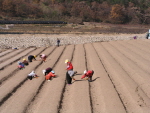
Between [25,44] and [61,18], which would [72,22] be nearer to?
[61,18]

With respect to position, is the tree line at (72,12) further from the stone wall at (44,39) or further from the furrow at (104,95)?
the furrow at (104,95)

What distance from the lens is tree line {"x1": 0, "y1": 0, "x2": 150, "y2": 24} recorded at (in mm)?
32438

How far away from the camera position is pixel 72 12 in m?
34.5

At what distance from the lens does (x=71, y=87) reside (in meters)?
6.52

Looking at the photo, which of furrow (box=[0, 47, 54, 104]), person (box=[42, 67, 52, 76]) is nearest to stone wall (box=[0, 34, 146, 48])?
furrow (box=[0, 47, 54, 104])

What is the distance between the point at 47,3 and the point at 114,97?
116ft

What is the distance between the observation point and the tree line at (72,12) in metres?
32.4

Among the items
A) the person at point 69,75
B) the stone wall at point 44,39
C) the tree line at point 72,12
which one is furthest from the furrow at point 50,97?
the tree line at point 72,12

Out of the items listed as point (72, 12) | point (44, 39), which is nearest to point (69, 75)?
point (44, 39)

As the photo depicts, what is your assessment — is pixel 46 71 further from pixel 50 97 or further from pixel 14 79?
pixel 50 97

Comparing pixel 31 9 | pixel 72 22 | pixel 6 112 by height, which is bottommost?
pixel 6 112

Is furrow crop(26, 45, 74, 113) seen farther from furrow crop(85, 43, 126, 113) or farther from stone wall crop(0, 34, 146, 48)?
stone wall crop(0, 34, 146, 48)

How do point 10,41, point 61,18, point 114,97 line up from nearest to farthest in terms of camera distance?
point 114,97 → point 10,41 → point 61,18

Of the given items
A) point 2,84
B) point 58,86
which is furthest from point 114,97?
point 2,84
